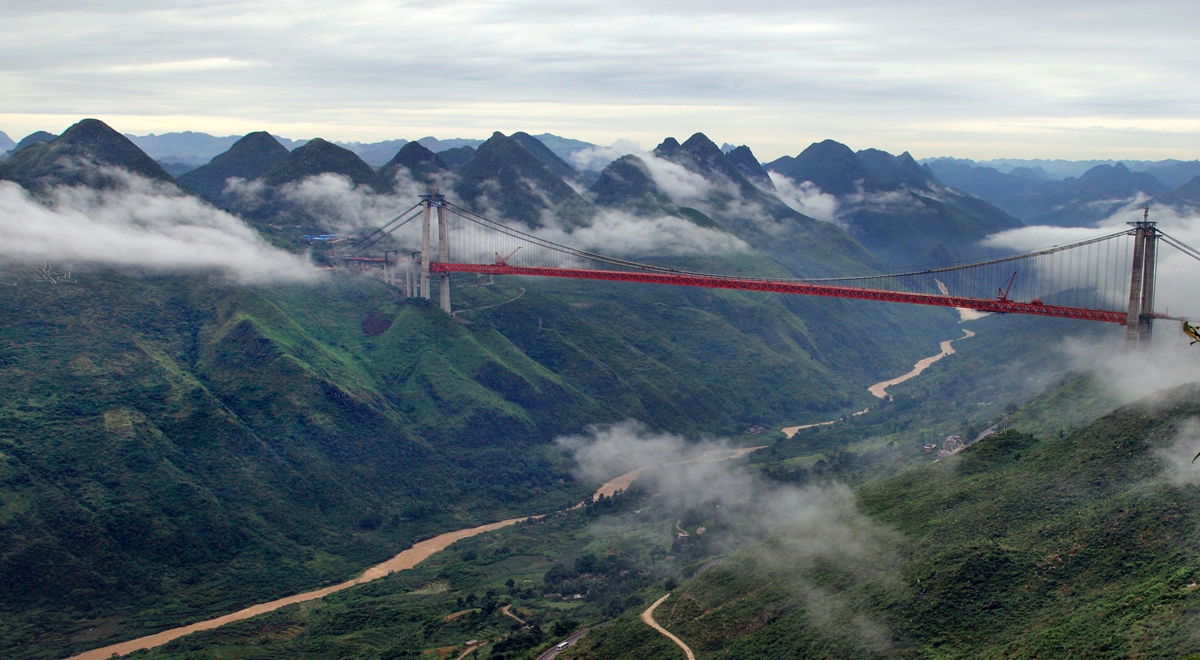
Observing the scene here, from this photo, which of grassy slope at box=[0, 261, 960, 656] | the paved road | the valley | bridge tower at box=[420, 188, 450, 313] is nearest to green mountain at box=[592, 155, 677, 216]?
the valley

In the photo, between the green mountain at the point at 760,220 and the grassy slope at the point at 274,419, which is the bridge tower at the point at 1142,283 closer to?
the grassy slope at the point at 274,419

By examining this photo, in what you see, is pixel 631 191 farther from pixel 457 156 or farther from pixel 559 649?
pixel 559 649

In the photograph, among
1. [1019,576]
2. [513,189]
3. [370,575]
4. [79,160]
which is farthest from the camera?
[513,189]

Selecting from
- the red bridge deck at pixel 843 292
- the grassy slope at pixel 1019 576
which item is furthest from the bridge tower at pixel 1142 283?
the grassy slope at pixel 1019 576

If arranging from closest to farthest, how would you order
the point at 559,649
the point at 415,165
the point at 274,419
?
the point at 559,649, the point at 274,419, the point at 415,165

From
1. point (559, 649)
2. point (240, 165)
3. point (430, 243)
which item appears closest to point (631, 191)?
point (240, 165)

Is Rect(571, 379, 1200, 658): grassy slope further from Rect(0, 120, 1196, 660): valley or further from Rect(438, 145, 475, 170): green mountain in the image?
Rect(438, 145, 475, 170): green mountain

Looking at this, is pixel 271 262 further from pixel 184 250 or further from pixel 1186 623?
pixel 1186 623
